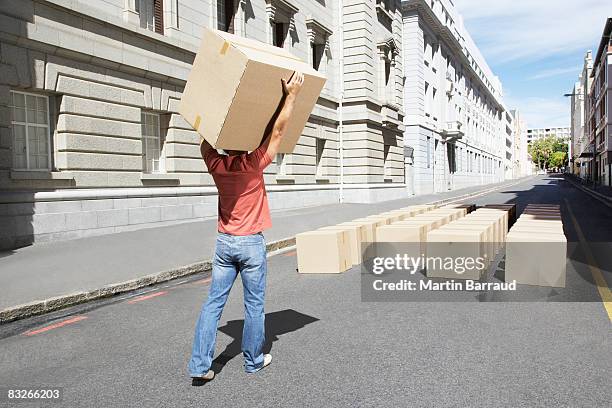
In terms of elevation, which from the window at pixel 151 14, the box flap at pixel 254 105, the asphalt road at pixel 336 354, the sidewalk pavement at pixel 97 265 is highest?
the window at pixel 151 14

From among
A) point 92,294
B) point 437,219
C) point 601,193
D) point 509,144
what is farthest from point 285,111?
point 509,144

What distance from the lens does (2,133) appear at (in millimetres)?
10508

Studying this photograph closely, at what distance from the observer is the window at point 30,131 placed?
1116cm

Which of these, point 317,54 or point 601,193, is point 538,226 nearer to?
point 317,54

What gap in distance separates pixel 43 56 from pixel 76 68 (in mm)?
871

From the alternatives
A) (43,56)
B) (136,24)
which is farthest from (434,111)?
(43,56)

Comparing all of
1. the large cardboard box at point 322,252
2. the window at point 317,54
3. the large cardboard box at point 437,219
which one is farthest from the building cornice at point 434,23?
the large cardboard box at point 322,252

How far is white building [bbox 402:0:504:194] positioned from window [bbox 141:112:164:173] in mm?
23301

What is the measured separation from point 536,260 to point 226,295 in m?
4.77

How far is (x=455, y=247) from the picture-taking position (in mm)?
7488

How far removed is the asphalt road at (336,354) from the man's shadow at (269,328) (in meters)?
0.01

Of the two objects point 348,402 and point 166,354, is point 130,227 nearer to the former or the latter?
point 166,354

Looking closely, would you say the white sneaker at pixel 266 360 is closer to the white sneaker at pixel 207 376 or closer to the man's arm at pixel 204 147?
the white sneaker at pixel 207 376

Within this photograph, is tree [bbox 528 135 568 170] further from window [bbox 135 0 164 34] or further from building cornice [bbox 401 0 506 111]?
window [bbox 135 0 164 34]
